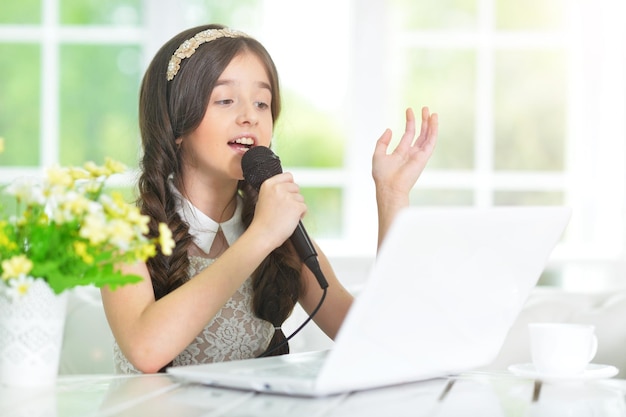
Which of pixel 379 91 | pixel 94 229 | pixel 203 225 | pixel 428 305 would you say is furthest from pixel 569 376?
pixel 379 91

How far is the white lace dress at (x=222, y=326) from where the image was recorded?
1813mm

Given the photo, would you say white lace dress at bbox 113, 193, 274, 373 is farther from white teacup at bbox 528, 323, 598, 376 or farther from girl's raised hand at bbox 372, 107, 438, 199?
white teacup at bbox 528, 323, 598, 376

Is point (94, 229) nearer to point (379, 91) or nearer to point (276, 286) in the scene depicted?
point (276, 286)

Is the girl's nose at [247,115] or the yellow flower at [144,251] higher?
the girl's nose at [247,115]

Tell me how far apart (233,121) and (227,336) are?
0.40 m

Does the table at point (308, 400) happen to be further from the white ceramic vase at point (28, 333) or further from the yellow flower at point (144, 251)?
the yellow flower at point (144, 251)

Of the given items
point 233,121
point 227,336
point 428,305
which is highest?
point 233,121

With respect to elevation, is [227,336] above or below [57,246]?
below

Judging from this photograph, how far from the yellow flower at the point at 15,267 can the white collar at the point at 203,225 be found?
0.73 metres

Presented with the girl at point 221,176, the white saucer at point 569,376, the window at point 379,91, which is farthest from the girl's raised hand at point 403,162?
the window at point 379,91

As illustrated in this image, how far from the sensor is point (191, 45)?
1853 millimetres

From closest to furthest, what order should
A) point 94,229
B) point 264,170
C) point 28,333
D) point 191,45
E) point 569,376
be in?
point 94,229 → point 28,333 → point 569,376 → point 264,170 → point 191,45

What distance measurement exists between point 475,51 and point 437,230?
9.93 ft

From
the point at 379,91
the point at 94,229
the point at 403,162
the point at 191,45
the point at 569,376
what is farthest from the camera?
the point at 379,91
